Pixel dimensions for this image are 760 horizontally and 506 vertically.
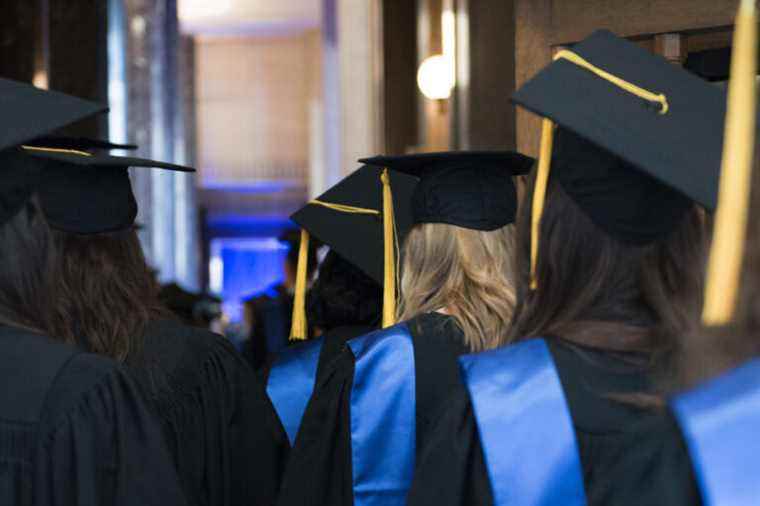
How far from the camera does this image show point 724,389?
3.92 feet

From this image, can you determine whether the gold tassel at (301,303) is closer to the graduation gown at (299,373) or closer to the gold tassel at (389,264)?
the graduation gown at (299,373)

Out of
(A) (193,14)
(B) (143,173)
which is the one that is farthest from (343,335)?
(A) (193,14)

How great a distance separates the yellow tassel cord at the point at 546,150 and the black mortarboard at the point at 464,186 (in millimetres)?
933

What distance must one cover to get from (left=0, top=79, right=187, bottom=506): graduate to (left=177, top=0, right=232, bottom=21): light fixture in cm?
2343

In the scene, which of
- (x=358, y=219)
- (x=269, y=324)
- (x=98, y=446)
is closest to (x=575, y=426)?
(x=98, y=446)

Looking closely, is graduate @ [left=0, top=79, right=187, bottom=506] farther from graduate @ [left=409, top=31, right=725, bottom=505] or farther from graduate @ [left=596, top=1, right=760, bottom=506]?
graduate @ [left=596, top=1, right=760, bottom=506]

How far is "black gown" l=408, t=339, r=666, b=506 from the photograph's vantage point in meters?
1.65

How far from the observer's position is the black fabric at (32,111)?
6.73 ft

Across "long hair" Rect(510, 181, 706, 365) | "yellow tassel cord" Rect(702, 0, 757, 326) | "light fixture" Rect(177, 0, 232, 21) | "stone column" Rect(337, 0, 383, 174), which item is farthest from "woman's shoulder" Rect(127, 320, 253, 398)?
"light fixture" Rect(177, 0, 232, 21)

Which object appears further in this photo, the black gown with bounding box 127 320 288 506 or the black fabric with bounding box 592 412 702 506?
the black gown with bounding box 127 320 288 506

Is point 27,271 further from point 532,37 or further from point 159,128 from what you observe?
point 159,128

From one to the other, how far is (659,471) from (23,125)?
133 centimetres

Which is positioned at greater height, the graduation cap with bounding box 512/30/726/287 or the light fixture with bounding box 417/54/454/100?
the light fixture with bounding box 417/54/454/100

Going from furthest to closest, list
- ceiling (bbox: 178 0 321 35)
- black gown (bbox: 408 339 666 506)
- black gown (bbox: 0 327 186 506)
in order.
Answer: ceiling (bbox: 178 0 321 35) → black gown (bbox: 0 327 186 506) → black gown (bbox: 408 339 666 506)
